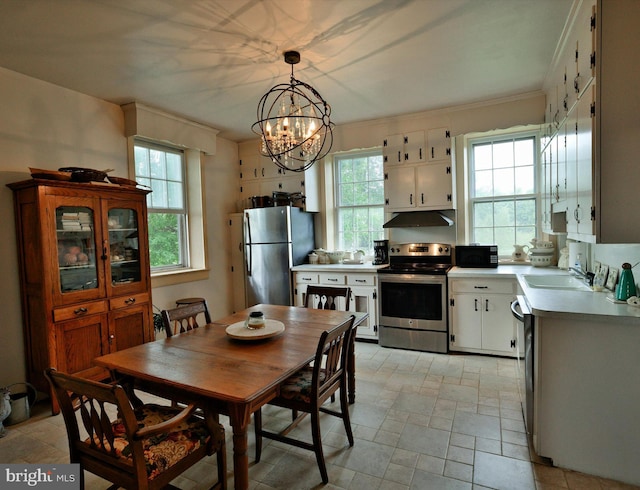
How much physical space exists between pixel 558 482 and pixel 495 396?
961 millimetres

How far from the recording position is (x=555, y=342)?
1965 millimetres

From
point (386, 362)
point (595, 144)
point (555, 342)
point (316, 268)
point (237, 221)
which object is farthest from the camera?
point (237, 221)

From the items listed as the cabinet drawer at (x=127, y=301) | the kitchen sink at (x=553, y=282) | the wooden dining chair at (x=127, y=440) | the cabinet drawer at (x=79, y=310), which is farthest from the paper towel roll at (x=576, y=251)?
the cabinet drawer at (x=79, y=310)

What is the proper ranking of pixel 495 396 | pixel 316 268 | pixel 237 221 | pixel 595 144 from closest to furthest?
pixel 595 144, pixel 495 396, pixel 316 268, pixel 237 221

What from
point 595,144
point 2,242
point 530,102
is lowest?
point 2,242

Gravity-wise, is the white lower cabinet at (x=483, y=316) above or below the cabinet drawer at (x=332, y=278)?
below

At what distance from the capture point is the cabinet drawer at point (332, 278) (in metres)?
4.31

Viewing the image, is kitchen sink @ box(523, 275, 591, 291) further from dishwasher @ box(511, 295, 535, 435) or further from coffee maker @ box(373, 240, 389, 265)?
coffee maker @ box(373, 240, 389, 265)

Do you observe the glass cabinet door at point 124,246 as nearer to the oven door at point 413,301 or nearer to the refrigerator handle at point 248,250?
the refrigerator handle at point 248,250

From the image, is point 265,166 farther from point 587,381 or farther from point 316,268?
point 587,381

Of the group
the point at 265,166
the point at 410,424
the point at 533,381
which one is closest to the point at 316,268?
→ the point at 265,166

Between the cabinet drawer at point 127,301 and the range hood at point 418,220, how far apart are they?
2.81 m

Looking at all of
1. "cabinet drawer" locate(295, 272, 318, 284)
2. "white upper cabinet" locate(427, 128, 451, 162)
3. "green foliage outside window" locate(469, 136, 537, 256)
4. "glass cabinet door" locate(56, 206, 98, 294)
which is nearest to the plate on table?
"glass cabinet door" locate(56, 206, 98, 294)

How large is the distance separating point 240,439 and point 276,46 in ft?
8.55
